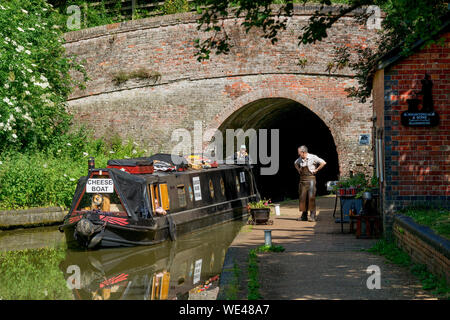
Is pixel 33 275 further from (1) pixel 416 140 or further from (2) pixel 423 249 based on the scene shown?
(1) pixel 416 140

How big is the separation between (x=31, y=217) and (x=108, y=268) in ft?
16.2

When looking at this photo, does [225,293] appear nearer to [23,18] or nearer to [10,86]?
[10,86]

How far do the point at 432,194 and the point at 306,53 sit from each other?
9225 millimetres

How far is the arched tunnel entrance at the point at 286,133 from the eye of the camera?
63.5 ft

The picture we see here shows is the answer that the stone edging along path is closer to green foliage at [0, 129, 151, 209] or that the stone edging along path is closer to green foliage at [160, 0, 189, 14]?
green foliage at [0, 129, 151, 209]

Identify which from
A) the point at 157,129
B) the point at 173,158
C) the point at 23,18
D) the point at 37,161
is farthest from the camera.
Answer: the point at 157,129

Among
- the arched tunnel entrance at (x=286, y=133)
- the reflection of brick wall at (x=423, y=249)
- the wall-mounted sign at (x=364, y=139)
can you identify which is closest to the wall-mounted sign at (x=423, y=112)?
the reflection of brick wall at (x=423, y=249)

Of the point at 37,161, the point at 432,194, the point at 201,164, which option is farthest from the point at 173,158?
the point at 432,194

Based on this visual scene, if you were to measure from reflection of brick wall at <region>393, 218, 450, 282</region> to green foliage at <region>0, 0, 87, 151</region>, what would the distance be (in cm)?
914

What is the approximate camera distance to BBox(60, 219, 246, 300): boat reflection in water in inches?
309

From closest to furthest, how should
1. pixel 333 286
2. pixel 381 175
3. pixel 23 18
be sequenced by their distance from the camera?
pixel 333 286, pixel 381 175, pixel 23 18

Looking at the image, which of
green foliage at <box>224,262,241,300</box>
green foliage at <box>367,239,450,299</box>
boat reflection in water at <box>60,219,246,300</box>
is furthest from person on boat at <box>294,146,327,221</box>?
green foliage at <box>224,262,241,300</box>

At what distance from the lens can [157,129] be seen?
62.0 feet

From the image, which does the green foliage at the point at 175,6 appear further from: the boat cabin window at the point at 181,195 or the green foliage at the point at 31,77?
the boat cabin window at the point at 181,195
